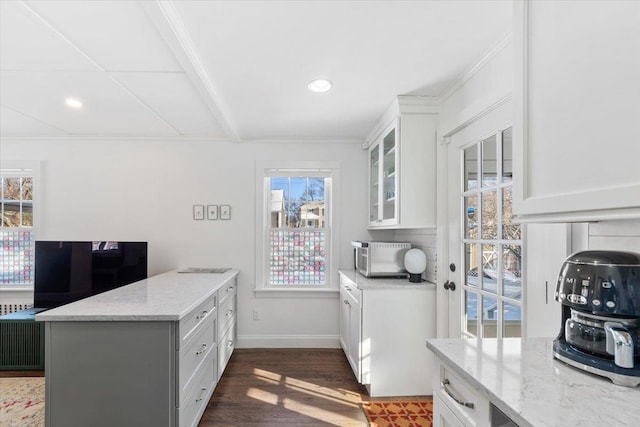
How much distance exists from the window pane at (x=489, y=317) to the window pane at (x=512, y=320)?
0.08 m

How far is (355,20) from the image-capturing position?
1.64m

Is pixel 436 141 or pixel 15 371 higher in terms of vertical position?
pixel 436 141

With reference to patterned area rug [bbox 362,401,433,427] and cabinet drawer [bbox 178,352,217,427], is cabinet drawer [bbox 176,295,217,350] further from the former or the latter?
patterned area rug [bbox 362,401,433,427]

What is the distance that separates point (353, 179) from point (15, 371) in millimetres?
3683

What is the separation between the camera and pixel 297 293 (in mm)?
3766

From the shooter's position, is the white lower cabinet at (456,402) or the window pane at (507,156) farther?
the window pane at (507,156)

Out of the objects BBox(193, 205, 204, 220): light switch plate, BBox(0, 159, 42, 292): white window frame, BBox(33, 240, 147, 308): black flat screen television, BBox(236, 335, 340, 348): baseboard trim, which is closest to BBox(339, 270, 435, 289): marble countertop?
BBox(236, 335, 340, 348): baseboard trim

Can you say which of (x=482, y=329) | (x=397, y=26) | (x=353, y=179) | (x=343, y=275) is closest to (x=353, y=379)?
(x=343, y=275)

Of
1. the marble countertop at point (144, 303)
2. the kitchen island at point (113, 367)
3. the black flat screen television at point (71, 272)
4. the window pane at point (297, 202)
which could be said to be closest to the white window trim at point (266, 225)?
the window pane at point (297, 202)

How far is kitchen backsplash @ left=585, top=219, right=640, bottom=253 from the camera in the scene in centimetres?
112

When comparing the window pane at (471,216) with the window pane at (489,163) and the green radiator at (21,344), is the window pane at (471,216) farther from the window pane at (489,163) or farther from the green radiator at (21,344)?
the green radiator at (21,344)

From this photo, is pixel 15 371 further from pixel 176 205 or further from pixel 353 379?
pixel 353 379

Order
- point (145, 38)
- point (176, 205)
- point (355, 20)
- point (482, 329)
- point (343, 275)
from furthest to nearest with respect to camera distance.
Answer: point (176, 205) → point (343, 275) → point (482, 329) → point (145, 38) → point (355, 20)

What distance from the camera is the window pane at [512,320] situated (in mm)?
1768
